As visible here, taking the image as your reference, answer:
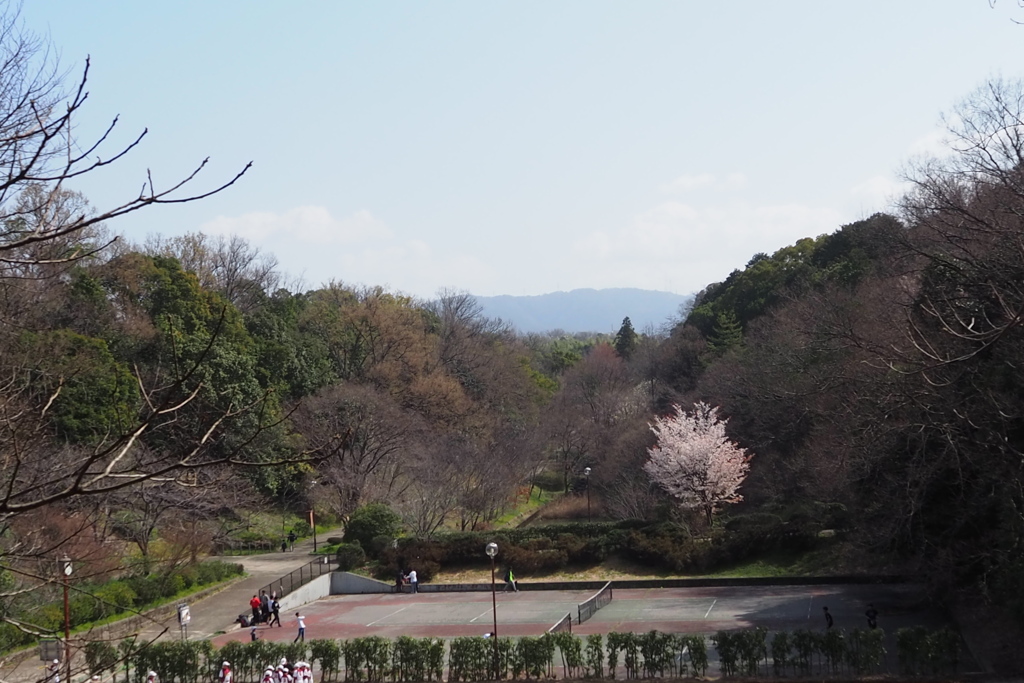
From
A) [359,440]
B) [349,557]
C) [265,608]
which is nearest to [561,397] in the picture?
[359,440]

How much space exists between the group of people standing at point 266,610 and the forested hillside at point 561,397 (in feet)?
12.5

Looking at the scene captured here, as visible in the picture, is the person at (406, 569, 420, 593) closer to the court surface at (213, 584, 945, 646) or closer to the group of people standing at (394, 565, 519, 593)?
the group of people standing at (394, 565, 519, 593)

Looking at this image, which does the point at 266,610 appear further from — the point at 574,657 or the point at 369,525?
the point at 574,657

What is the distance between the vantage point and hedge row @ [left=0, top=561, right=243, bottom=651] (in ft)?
76.9

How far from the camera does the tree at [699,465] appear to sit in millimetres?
38250

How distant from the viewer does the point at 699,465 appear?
38.3 metres

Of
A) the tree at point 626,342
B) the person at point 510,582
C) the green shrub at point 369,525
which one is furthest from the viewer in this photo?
the tree at point 626,342

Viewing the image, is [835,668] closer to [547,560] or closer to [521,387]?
[547,560]

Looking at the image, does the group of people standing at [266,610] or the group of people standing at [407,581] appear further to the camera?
the group of people standing at [407,581]

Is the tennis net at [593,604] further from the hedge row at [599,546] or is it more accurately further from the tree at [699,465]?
the tree at [699,465]

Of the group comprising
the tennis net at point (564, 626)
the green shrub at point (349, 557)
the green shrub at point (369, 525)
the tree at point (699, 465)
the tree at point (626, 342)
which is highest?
the tree at point (626, 342)

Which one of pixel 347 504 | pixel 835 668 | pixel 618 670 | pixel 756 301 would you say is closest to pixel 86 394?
pixel 347 504

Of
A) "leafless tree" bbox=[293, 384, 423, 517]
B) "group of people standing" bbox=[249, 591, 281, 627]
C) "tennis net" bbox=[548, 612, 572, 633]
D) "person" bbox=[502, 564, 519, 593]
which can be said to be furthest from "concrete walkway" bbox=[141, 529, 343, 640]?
"tennis net" bbox=[548, 612, 572, 633]

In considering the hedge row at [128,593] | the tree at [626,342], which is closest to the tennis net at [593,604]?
the hedge row at [128,593]
